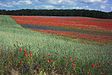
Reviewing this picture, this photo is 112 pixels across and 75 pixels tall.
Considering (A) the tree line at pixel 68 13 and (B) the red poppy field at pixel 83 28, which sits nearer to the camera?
(B) the red poppy field at pixel 83 28

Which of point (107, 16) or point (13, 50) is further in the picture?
point (107, 16)

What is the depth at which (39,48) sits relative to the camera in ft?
33.7

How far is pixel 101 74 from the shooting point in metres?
9.06

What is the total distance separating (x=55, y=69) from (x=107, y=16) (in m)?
50.8

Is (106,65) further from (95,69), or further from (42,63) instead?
(42,63)

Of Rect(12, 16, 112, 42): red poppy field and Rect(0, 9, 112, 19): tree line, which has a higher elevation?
Rect(12, 16, 112, 42): red poppy field

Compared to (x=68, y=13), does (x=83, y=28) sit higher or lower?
higher

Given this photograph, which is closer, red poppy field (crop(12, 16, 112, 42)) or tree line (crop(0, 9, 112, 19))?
red poppy field (crop(12, 16, 112, 42))

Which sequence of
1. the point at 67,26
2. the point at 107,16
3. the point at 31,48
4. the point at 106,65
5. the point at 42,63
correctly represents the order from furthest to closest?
1. the point at 107,16
2. the point at 67,26
3. the point at 31,48
4. the point at 106,65
5. the point at 42,63

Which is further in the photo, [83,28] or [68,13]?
[68,13]

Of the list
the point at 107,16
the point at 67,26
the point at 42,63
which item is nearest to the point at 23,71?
the point at 42,63

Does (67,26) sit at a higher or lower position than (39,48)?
lower

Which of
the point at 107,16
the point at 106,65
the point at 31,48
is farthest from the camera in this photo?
the point at 107,16

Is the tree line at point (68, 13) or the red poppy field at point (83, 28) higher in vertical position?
the red poppy field at point (83, 28)
